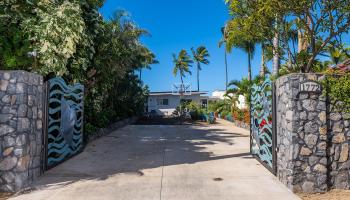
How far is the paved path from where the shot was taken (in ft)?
19.2

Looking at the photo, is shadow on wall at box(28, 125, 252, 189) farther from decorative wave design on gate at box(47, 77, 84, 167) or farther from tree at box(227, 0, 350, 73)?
tree at box(227, 0, 350, 73)

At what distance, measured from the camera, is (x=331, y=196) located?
588 centimetres

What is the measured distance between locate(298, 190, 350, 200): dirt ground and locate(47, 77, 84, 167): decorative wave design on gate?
6.23 metres

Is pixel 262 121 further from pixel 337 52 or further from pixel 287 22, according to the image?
pixel 337 52

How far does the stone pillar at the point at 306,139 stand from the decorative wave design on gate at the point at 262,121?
149 centimetres

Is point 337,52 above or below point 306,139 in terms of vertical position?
above

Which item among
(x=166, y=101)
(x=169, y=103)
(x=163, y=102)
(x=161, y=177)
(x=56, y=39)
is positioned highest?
(x=56, y=39)

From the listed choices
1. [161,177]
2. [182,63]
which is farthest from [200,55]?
[161,177]

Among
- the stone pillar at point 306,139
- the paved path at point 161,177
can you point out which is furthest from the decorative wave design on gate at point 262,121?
the stone pillar at point 306,139

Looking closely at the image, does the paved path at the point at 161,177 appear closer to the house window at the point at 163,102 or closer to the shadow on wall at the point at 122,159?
the shadow on wall at the point at 122,159

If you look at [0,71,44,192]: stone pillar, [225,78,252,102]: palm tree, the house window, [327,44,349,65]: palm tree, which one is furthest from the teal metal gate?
the house window

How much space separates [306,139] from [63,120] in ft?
22.0

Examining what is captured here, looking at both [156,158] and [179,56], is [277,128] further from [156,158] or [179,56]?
[179,56]

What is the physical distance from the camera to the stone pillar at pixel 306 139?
611 centimetres
